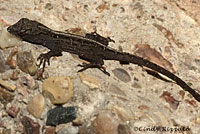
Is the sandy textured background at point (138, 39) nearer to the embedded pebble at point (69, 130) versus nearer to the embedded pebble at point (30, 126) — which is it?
the embedded pebble at point (69, 130)

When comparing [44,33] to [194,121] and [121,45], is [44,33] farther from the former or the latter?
[194,121]

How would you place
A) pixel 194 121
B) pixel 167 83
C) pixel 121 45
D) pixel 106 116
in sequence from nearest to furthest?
pixel 106 116 → pixel 194 121 → pixel 167 83 → pixel 121 45

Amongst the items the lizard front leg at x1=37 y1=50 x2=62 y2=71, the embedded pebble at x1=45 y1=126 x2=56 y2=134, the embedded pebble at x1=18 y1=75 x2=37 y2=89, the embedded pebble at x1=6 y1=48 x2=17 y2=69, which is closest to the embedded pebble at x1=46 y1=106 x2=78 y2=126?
the embedded pebble at x1=45 y1=126 x2=56 y2=134

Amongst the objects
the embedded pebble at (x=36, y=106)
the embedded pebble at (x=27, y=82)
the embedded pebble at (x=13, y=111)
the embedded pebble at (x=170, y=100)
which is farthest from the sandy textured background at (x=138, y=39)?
the embedded pebble at (x=13, y=111)

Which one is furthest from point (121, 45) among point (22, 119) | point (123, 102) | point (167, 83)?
point (22, 119)

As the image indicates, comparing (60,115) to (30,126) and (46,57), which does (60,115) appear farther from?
(46,57)

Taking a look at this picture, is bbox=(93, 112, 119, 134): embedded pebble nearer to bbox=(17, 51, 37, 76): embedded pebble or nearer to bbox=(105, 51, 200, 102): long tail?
bbox=(17, 51, 37, 76): embedded pebble

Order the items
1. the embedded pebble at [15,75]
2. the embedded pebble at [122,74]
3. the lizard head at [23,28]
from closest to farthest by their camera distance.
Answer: the embedded pebble at [15,75] → the lizard head at [23,28] → the embedded pebble at [122,74]

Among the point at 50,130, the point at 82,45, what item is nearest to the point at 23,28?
the point at 82,45
